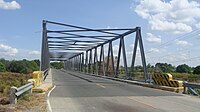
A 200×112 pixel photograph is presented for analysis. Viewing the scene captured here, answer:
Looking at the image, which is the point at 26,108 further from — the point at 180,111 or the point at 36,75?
the point at 36,75

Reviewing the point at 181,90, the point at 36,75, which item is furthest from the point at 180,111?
the point at 36,75

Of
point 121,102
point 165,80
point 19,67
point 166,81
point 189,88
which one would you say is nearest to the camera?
point 121,102

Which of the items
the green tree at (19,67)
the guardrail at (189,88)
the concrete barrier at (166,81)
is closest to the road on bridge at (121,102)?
the guardrail at (189,88)

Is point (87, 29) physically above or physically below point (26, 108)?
above

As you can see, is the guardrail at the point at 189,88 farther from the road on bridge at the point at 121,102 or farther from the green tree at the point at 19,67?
the green tree at the point at 19,67

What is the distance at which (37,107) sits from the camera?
12109 millimetres

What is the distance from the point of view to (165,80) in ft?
80.3

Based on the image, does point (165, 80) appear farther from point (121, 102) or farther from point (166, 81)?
point (121, 102)

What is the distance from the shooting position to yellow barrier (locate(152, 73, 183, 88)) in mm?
22211

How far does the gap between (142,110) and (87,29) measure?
29.7 meters

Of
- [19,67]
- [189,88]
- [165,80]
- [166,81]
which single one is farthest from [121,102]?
[19,67]

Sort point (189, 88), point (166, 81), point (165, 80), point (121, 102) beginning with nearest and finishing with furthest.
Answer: point (121, 102) → point (189, 88) → point (166, 81) → point (165, 80)

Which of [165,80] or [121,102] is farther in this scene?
[165,80]

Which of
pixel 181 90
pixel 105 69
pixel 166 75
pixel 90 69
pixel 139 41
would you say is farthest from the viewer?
pixel 90 69
